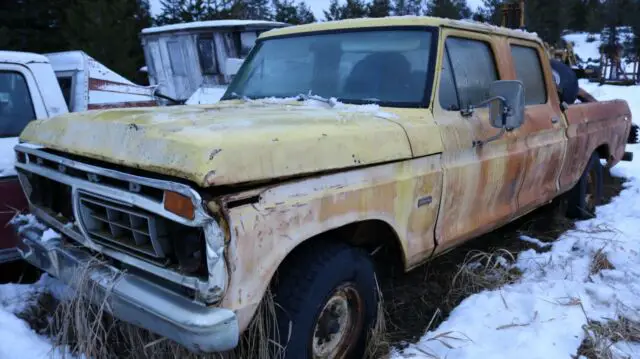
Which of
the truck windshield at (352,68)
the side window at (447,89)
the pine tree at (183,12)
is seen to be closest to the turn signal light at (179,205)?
the truck windshield at (352,68)

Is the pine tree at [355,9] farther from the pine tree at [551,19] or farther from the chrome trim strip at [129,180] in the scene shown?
the chrome trim strip at [129,180]

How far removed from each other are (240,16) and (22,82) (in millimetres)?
24247

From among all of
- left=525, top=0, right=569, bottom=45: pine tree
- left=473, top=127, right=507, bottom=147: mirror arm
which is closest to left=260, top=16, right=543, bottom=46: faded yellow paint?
left=473, top=127, right=507, bottom=147: mirror arm

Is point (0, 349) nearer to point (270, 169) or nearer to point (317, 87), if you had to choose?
point (270, 169)

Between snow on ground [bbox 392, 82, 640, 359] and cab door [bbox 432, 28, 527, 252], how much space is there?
462 millimetres

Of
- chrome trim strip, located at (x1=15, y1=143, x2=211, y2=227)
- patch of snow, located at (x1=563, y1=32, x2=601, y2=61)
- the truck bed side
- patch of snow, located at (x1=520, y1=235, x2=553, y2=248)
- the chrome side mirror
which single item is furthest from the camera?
patch of snow, located at (x1=563, y1=32, x2=601, y2=61)

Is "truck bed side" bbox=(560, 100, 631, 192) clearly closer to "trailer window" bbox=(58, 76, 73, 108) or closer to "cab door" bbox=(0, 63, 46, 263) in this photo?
"cab door" bbox=(0, 63, 46, 263)

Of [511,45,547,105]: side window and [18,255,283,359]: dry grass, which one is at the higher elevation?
[511,45,547,105]: side window

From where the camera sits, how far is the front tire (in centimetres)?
255

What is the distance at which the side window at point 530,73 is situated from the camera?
4.60m

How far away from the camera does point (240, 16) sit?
27266mm

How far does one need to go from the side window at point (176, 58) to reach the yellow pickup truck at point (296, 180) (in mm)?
9792

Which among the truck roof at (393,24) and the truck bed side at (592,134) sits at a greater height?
the truck roof at (393,24)

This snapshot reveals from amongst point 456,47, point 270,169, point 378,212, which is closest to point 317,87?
point 456,47
